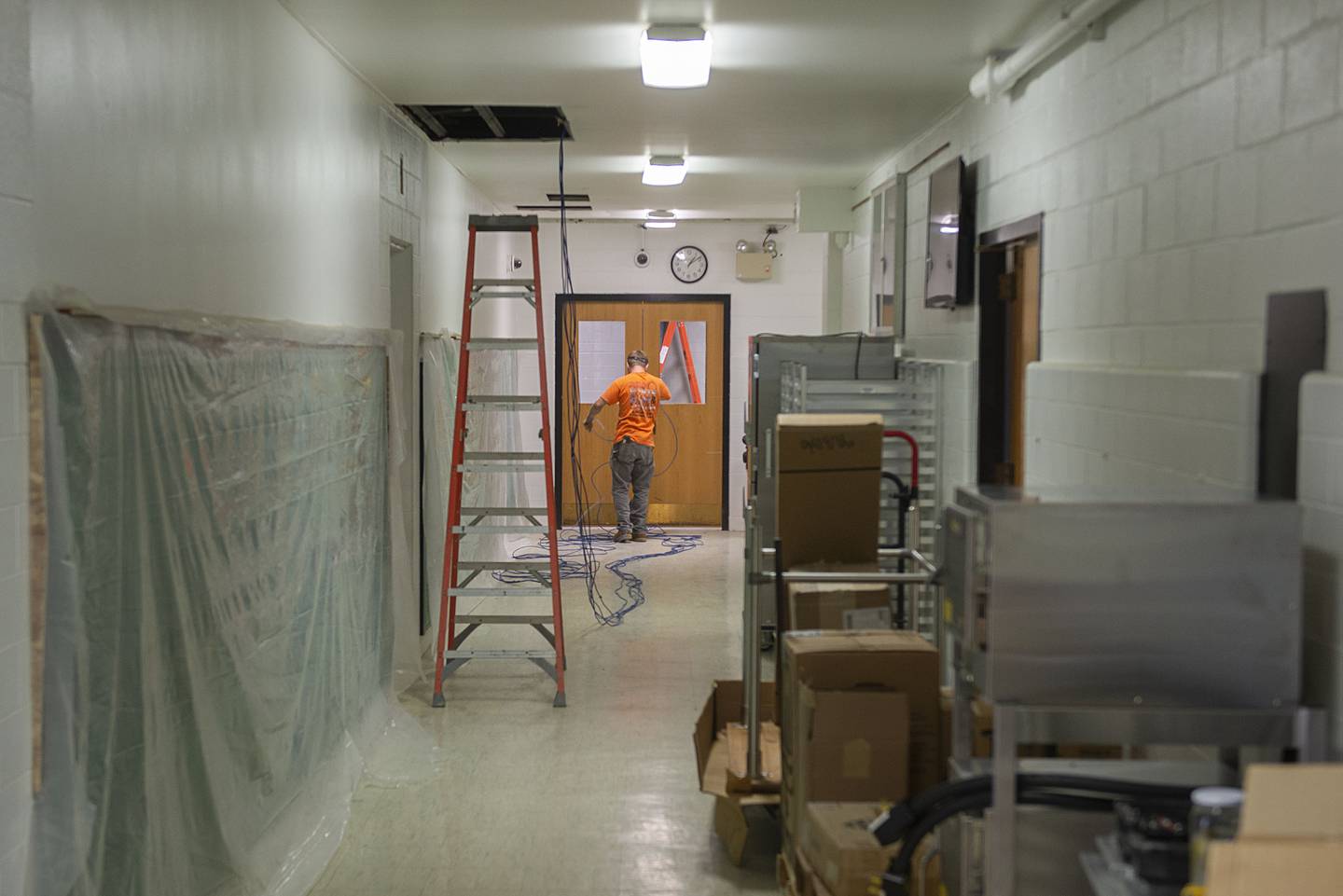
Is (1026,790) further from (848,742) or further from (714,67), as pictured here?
(714,67)

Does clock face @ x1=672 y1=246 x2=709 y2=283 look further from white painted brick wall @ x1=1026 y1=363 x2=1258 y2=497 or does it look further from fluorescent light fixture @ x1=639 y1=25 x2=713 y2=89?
white painted brick wall @ x1=1026 y1=363 x2=1258 y2=497

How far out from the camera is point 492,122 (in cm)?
589

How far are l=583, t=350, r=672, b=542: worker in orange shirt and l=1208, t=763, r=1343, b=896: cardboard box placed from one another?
7.94 meters

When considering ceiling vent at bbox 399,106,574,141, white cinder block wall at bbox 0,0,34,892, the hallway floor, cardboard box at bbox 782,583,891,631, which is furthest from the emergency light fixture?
white cinder block wall at bbox 0,0,34,892

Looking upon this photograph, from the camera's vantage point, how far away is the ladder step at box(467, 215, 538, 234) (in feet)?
17.9

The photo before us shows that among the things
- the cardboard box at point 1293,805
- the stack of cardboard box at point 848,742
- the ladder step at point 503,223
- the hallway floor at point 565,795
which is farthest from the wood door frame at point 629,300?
the cardboard box at point 1293,805

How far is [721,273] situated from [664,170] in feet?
13.3

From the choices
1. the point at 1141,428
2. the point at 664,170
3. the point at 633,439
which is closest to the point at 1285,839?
the point at 1141,428

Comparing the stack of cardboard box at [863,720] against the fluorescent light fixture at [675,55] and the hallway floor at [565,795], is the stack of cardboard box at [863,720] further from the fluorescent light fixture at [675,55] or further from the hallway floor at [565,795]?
the fluorescent light fixture at [675,55]

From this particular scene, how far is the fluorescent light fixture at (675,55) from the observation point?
4.05 meters

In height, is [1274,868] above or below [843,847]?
above

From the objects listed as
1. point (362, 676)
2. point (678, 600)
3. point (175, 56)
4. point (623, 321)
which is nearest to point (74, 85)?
point (175, 56)

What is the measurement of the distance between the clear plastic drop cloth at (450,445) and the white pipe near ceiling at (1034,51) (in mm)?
2944

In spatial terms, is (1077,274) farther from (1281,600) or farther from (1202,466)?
(1281,600)
